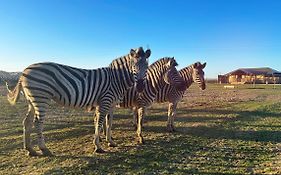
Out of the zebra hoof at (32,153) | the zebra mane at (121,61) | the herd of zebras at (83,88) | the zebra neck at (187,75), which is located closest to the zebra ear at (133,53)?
the herd of zebras at (83,88)

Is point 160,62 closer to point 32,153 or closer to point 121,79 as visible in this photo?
point 121,79

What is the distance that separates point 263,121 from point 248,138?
12.3 feet

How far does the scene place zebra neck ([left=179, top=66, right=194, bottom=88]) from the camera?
37.4 ft

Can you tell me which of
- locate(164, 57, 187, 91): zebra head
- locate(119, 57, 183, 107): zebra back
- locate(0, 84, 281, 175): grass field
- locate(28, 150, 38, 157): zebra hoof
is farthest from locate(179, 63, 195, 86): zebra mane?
locate(28, 150, 38, 157): zebra hoof

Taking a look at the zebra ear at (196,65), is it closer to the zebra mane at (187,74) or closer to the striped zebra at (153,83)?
the zebra mane at (187,74)

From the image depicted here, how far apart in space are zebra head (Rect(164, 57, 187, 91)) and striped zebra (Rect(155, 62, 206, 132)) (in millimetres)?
198

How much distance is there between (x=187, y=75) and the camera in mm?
11477

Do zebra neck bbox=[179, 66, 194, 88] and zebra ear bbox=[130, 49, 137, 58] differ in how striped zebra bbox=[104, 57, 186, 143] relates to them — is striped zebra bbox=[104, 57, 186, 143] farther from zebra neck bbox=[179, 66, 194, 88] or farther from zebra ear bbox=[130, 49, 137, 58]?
zebra ear bbox=[130, 49, 137, 58]

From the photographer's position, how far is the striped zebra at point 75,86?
679 centimetres

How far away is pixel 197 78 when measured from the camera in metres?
11.3

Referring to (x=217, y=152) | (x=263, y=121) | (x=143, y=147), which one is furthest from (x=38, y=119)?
(x=263, y=121)

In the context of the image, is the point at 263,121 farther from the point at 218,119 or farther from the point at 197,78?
the point at 197,78

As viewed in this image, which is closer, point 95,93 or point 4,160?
point 4,160

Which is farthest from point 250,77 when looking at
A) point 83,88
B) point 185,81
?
point 83,88
